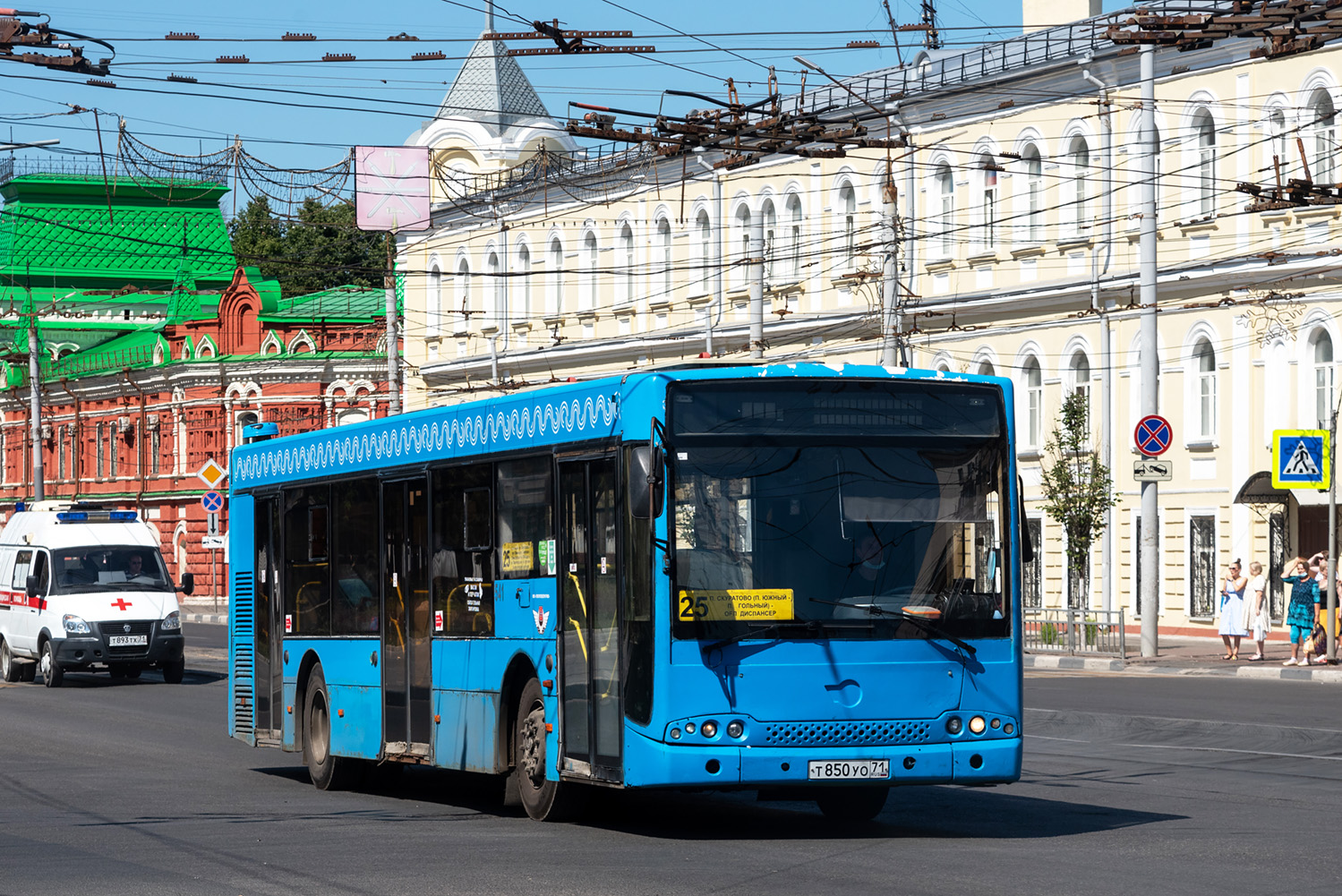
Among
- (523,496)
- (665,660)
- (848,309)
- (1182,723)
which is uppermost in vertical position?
(848,309)

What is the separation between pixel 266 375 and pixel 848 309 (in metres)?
31.4

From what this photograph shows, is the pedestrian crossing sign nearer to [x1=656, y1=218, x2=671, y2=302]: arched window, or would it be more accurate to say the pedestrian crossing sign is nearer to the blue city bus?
the blue city bus

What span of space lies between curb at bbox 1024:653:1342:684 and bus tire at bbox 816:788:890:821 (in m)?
17.4

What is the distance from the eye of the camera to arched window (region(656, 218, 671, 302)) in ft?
185

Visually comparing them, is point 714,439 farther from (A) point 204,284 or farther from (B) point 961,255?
(A) point 204,284

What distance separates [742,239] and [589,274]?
720 centimetres

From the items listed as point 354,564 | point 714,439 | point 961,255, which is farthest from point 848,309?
point 714,439

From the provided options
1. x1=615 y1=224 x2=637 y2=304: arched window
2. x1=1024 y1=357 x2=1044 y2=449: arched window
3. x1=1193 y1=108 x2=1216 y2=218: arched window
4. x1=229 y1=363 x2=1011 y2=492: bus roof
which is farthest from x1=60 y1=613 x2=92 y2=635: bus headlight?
x1=615 y1=224 x2=637 y2=304: arched window

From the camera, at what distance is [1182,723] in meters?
21.8

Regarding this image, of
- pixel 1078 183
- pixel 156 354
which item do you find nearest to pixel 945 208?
pixel 1078 183

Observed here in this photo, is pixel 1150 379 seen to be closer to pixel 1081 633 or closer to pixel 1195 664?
pixel 1081 633

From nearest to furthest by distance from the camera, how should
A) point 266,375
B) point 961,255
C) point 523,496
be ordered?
point 523,496 < point 961,255 < point 266,375

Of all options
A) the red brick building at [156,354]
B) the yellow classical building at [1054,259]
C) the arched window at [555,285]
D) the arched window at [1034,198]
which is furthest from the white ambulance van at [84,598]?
the red brick building at [156,354]

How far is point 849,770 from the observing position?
489 inches
